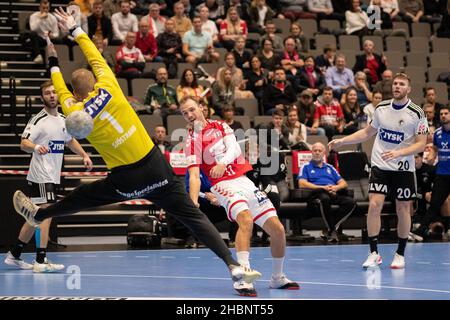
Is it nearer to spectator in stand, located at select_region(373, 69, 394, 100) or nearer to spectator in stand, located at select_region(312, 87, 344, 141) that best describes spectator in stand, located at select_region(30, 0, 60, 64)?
spectator in stand, located at select_region(312, 87, 344, 141)

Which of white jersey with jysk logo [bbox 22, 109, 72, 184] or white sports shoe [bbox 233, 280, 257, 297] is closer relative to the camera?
white sports shoe [bbox 233, 280, 257, 297]

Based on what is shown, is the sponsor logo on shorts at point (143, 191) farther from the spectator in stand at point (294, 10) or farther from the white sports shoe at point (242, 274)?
the spectator in stand at point (294, 10)

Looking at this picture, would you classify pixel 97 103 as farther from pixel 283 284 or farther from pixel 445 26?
pixel 445 26

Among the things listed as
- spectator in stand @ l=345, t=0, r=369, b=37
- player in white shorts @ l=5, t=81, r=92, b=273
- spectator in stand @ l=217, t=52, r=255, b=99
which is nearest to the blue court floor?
player in white shorts @ l=5, t=81, r=92, b=273

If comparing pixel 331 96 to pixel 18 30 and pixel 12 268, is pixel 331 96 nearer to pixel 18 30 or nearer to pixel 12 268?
pixel 18 30

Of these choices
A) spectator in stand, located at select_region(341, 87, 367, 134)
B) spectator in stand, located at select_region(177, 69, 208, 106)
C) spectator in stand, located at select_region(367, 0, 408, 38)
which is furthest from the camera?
spectator in stand, located at select_region(367, 0, 408, 38)

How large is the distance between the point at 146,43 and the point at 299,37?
3.49m

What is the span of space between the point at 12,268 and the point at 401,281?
4385 mm

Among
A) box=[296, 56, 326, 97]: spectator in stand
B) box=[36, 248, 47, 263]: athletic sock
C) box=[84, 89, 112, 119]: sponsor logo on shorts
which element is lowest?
box=[36, 248, 47, 263]: athletic sock

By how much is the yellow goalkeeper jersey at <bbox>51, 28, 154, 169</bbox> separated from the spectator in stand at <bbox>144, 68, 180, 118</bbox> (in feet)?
27.6

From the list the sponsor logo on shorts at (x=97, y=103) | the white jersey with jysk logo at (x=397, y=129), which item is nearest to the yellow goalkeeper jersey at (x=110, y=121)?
the sponsor logo on shorts at (x=97, y=103)

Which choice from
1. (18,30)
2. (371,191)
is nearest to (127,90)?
(18,30)

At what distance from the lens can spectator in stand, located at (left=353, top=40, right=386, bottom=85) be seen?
62.3 feet

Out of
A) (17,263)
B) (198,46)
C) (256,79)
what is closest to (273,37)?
(256,79)
